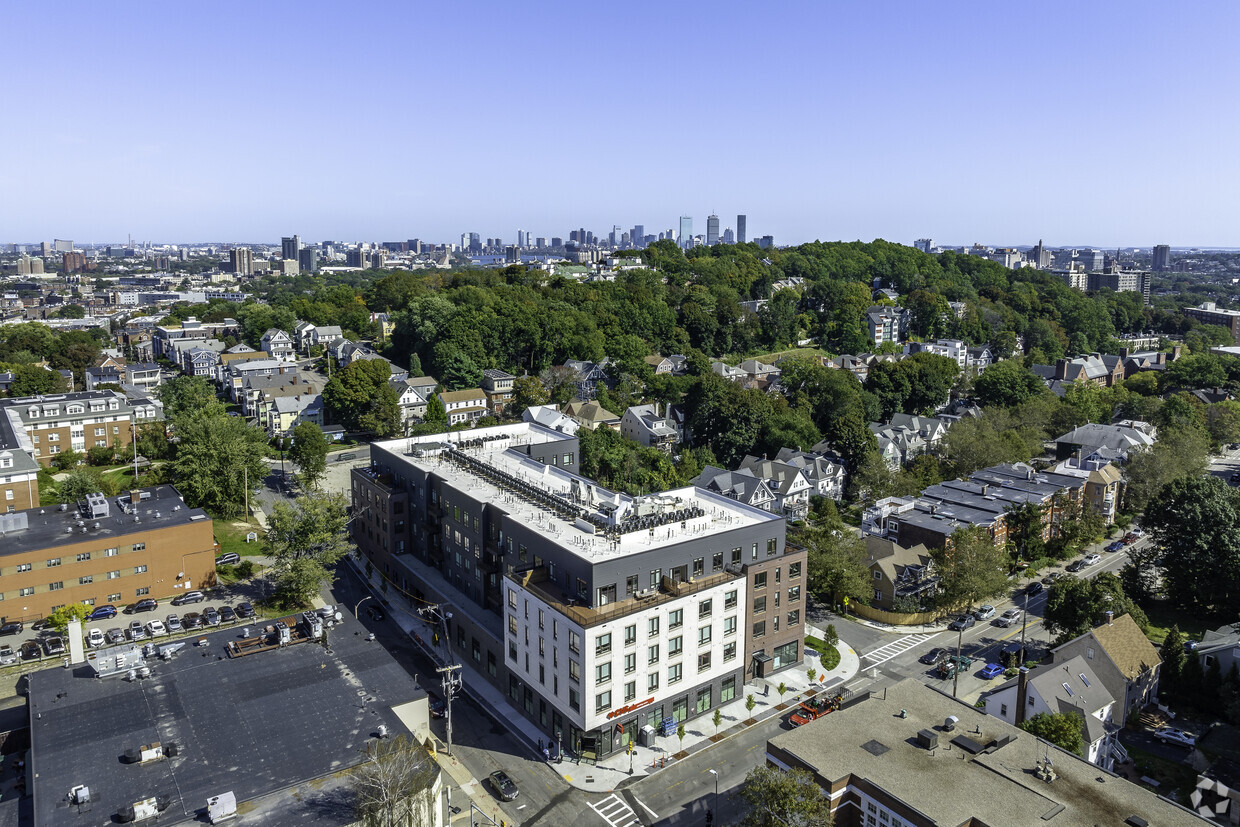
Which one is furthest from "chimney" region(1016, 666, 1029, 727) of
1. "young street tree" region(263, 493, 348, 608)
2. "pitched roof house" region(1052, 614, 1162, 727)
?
"young street tree" region(263, 493, 348, 608)

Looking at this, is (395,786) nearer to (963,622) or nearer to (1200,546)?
(963,622)

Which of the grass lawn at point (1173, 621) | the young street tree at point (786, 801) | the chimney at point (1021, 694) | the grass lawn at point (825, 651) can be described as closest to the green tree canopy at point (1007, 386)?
the grass lawn at point (1173, 621)

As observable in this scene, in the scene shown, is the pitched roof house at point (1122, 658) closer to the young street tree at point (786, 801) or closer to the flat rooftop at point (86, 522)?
the young street tree at point (786, 801)

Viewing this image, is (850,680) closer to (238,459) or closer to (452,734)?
(452,734)

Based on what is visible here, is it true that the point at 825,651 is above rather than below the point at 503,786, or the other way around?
above

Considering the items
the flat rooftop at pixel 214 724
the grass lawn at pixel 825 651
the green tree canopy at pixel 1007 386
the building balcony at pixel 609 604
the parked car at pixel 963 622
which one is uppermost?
the green tree canopy at pixel 1007 386

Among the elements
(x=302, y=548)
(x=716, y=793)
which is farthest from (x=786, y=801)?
(x=302, y=548)

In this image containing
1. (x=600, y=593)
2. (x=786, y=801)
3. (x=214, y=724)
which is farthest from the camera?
(x=600, y=593)
